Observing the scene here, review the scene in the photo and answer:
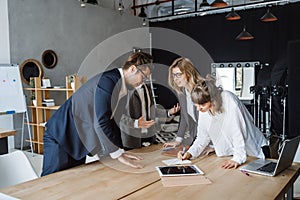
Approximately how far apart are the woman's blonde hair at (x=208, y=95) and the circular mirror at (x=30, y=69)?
15.0ft

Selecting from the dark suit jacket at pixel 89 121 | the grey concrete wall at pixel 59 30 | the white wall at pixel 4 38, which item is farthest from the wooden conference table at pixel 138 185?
the grey concrete wall at pixel 59 30

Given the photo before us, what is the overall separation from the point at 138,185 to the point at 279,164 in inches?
32.0

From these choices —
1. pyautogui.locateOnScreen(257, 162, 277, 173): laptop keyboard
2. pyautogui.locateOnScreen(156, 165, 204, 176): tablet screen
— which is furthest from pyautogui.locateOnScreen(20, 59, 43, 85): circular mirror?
pyautogui.locateOnScreen(257, 162, 277, 173): laptop keyboard

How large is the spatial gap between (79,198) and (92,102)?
2.06 ft

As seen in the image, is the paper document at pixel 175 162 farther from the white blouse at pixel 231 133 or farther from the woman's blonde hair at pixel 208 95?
the woman's blonde hair at pixel 208 95

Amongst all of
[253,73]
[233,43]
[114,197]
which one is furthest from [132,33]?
[114,197]

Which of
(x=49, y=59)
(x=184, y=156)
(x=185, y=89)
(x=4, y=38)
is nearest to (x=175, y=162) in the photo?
(x=184, y=156)

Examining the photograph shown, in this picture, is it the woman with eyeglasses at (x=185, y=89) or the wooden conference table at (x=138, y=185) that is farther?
the woman with eyeglasses at (x=185, y=89)

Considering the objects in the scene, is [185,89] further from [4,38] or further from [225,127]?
[4,38]

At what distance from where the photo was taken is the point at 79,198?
139 centimetres

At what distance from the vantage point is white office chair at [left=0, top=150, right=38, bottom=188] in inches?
75.2

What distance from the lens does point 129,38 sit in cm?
826

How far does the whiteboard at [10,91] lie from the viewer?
4840 mm

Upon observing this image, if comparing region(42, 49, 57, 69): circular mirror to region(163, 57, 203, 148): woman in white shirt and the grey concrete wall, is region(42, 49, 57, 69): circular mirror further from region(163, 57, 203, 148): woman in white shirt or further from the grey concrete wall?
region(163, 57, 203, 148): woman in white shirt
